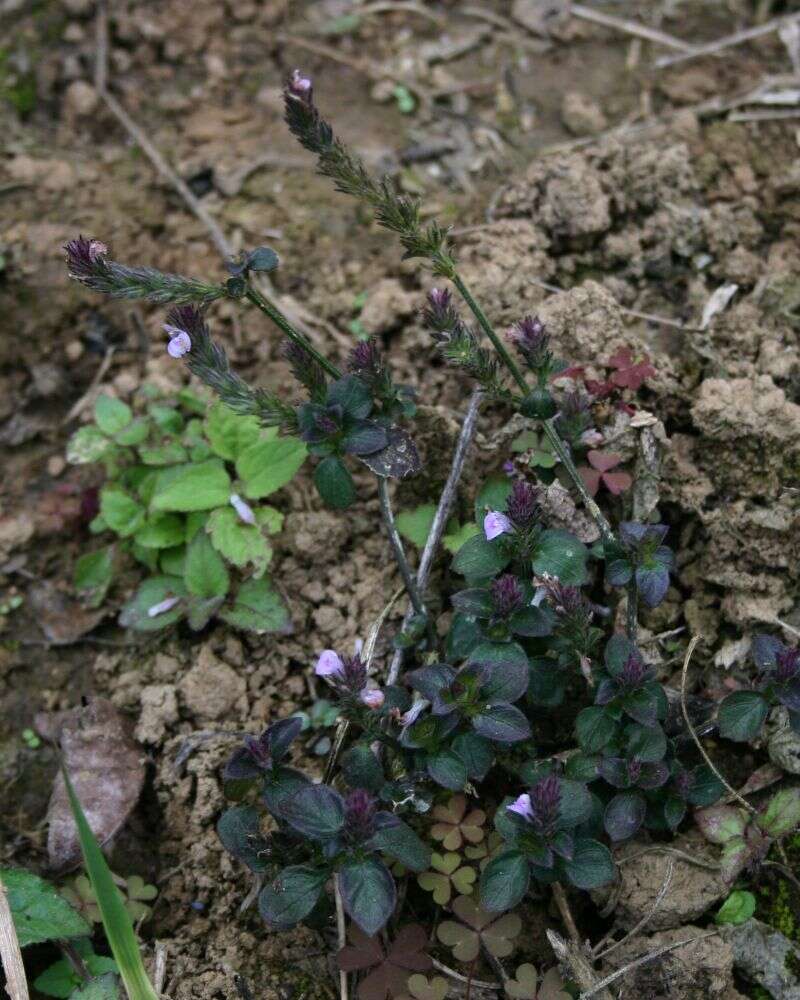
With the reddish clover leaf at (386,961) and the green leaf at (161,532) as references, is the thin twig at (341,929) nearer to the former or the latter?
the reddish clover leaf at (386,961)

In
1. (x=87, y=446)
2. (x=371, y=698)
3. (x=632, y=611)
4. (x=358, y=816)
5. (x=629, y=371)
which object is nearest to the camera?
(x=358, y=816)

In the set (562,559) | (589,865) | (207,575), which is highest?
(562,559)

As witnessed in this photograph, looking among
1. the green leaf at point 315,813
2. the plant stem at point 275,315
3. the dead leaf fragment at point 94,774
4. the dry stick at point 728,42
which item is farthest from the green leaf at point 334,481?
the dry stick at point 728,42

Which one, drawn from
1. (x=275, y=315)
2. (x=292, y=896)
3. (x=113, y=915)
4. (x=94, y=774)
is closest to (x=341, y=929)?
(x=292, y=896)

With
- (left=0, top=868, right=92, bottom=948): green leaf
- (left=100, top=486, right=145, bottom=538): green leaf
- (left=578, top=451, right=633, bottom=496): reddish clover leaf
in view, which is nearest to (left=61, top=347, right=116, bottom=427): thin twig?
(left=100, top=486, right=145, bottom=538): green leaf

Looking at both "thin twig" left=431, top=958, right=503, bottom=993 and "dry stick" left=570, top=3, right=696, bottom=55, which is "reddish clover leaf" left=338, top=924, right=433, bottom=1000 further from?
"dry stick" left=570, top=3, right=696, bottom=55

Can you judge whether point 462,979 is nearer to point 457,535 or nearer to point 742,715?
point 742,715

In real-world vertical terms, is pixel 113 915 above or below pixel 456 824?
above
